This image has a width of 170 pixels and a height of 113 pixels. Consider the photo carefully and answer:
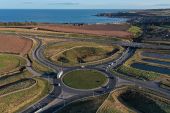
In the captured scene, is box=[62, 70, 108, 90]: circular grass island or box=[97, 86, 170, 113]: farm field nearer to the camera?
box=[97, 86, 170, 113]: farm field

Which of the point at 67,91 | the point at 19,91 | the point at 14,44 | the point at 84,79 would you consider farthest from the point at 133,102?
the point at 14,44

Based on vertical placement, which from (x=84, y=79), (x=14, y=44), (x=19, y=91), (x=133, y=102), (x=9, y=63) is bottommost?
(x=133, y=102)

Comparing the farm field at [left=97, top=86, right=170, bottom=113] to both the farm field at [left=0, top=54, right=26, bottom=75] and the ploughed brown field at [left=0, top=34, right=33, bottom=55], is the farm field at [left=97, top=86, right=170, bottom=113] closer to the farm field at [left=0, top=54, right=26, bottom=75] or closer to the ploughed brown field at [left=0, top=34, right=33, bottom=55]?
the farm field at [left=0, top=54, right=26, bottom=75]

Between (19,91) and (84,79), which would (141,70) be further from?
(19,91)

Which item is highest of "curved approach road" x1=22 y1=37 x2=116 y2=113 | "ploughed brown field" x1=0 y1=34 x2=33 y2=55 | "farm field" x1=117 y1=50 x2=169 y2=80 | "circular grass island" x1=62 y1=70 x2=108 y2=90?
"ploughed brown field" x1=0 y1=34 x2=33 y2=55

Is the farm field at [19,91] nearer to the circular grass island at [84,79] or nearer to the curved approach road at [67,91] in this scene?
the curved approach road at [67,91]

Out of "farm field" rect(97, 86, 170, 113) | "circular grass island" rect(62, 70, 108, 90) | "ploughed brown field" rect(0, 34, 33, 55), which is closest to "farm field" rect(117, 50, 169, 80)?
"circular grass island" rect(62, 70, 108, 90)

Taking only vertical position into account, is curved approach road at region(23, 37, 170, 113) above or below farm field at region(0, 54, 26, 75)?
below

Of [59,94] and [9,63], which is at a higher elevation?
[9,63]
